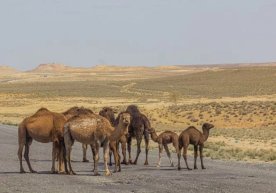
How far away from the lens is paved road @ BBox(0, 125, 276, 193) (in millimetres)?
13492

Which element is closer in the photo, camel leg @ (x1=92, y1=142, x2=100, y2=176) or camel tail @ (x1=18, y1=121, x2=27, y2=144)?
camel leg @ (x1=92, y1=142, x2=100, y2=176)

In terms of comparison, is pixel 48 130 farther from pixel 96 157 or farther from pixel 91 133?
pixel 96 157

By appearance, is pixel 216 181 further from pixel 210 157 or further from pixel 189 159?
pixel 210 157

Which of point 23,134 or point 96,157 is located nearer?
point 96,157

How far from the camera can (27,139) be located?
17.2 metres

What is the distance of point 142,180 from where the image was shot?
1504 centimetres

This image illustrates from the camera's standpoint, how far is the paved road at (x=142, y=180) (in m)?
13.5

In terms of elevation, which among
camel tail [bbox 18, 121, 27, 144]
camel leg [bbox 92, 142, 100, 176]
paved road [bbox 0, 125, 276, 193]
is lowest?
paved road [bbox 0, 125, 276, 193]

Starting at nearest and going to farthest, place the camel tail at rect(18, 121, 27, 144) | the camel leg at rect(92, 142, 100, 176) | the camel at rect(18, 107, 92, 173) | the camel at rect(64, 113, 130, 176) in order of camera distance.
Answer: the camel leg at rect(92, 142, 100, 176) < the camel at rect(64, 113, 130, 176) < the camel at rect(18, 107, 92, 173) < the camel tail at rect(18, 121, 27, 144)

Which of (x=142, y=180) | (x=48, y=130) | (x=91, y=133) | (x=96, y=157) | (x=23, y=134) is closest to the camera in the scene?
(x=142, y=180)

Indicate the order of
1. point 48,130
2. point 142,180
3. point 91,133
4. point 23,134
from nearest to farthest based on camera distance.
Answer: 1. point 142,180
2. point 91,133
3. point 48,130
4. point 23,134

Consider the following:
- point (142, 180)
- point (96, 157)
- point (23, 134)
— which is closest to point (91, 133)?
point (96, 157)

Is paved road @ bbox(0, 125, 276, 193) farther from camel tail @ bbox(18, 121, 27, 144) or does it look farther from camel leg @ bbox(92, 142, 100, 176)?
camel tail @ bbox(18, 121, 27, 144)

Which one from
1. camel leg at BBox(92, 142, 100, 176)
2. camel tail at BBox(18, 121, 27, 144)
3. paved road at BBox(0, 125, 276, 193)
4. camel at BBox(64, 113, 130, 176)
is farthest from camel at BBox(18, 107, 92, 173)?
camel leg at BBox(92, 142, 100, 176)
